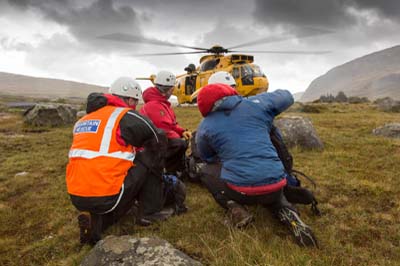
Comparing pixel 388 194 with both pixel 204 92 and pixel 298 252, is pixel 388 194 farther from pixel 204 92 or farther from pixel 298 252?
pixel 204 92

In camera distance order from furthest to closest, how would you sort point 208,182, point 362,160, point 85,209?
1. point 362,160
2. point 208,182
3. point 85,209

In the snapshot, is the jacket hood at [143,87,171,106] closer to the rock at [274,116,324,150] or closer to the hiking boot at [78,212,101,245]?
the hiking boot at [78,212,101,245]

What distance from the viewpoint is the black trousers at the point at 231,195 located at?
3996 mm

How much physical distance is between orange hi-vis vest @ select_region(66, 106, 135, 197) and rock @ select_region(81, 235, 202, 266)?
0.79 meters

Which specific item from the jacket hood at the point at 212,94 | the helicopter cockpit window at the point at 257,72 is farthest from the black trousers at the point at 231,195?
the helicopter cockpit window at the point at 257,72

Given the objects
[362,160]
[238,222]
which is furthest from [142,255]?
[362,160]

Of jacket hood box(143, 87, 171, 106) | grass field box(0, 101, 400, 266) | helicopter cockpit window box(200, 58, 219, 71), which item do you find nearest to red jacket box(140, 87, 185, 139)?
jacket hood box(143, 87, 171, 106)

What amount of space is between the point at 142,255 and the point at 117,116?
193 centimetres

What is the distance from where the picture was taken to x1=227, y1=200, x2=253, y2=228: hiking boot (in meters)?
4.15

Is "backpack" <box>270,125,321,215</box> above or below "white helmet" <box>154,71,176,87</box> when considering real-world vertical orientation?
below

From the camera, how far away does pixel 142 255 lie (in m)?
3.07

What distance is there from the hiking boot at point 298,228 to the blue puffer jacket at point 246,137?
535 millimetres

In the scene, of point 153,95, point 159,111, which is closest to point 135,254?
point 159,111

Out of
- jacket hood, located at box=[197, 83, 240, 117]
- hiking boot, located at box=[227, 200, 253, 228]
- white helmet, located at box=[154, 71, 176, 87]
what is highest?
white helmet, located at box=[154, 71, 176, 87]
